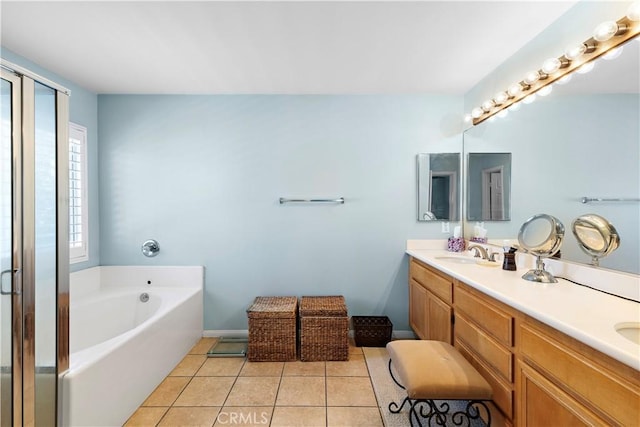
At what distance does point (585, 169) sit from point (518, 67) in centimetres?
97

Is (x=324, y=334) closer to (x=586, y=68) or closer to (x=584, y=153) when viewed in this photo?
(x=584, y=153)

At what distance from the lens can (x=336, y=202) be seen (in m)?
2.88

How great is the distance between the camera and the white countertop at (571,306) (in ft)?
2.98

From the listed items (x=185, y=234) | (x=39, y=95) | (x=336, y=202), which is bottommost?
(x=185, y=234)

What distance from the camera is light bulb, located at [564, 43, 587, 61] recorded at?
60.2 inches

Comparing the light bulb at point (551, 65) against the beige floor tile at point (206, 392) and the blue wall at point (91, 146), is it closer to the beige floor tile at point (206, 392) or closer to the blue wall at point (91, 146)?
the beige floor tile at point (206, 392)

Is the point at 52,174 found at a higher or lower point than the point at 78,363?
higher

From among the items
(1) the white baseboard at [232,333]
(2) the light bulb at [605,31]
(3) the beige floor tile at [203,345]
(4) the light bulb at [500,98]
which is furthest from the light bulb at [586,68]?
(3) the beige floor tile at [203,345]

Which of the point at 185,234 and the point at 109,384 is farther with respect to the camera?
the point at 185,234

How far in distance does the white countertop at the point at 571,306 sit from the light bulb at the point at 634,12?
4.03 ft

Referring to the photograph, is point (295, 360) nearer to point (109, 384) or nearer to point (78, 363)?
point (109, 384)

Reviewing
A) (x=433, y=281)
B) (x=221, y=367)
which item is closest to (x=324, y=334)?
(x=221, y=367)

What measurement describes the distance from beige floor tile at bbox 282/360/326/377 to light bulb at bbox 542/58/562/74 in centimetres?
251

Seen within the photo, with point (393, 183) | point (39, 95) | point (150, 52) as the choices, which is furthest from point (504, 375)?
point (150, 52)
